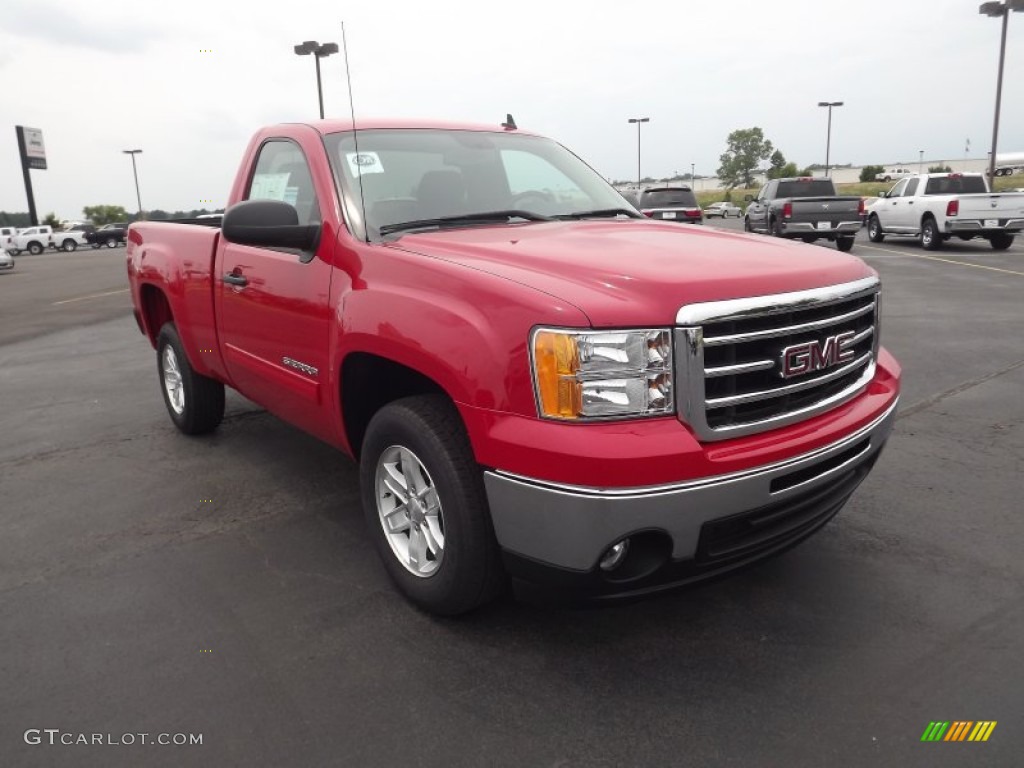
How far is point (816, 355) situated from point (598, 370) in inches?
33.2

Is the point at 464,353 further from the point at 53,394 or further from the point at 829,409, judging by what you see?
the point at 53,394

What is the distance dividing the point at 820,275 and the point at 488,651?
5.66 feet

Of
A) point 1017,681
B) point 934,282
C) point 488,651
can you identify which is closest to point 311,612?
point 488,651

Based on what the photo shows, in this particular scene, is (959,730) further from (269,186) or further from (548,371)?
(269,186)

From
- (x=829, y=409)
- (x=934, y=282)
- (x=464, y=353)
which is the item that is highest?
(x=464, y=353)

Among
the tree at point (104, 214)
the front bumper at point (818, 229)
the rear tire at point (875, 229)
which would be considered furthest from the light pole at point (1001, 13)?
the tree at point (104, 214)

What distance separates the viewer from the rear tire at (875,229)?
862 inches

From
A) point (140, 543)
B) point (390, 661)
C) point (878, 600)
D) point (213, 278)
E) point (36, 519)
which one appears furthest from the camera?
point (213, 278)

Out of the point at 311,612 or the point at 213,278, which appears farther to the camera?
the point at 213,278

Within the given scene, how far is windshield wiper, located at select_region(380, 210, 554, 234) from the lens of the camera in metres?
3.39

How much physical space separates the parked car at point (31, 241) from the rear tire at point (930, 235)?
160ft

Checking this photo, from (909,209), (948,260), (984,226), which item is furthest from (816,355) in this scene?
(909,209)

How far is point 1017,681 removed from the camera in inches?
101

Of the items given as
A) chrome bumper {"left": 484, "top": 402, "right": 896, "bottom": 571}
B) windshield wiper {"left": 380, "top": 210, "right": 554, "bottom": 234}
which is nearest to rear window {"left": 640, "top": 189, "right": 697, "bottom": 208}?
windshield wiper {"left": 380, "top": 210, "right": 554, "bottom": 234}
